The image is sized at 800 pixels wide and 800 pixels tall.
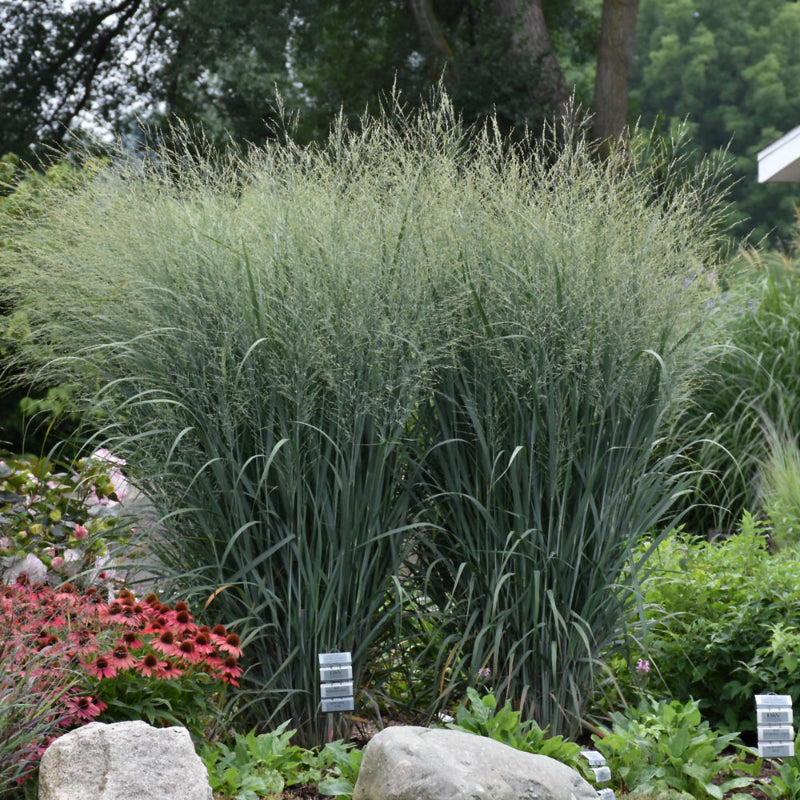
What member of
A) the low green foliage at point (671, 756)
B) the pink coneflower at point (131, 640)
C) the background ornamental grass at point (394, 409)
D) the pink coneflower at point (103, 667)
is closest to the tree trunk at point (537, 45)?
the background ornamental grass at point (394, 409)

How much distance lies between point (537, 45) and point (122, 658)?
1110 centimetres

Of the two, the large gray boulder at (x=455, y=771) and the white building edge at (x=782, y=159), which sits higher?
the white building edge at (x=782, y=159)

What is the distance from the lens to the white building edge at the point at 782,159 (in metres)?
8.59

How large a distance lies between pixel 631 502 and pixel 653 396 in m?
0.35

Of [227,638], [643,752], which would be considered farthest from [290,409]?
[643,752]

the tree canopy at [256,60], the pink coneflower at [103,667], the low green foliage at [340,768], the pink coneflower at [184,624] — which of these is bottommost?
the low green foliage at [340,768]

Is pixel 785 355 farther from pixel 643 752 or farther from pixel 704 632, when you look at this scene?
pixel 643 752

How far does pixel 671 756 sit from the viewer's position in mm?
2812

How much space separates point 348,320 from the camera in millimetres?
2842

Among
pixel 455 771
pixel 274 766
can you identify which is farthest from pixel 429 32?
pixel 455 771

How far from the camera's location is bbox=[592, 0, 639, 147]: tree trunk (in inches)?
439

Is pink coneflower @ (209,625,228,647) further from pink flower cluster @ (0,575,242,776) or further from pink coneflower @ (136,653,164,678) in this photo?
pink coneflower @ (136,653,164,678)

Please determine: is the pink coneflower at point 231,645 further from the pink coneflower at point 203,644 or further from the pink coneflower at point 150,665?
the pink coneflower at point 150,665

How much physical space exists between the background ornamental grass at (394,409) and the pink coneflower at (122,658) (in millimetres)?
283
